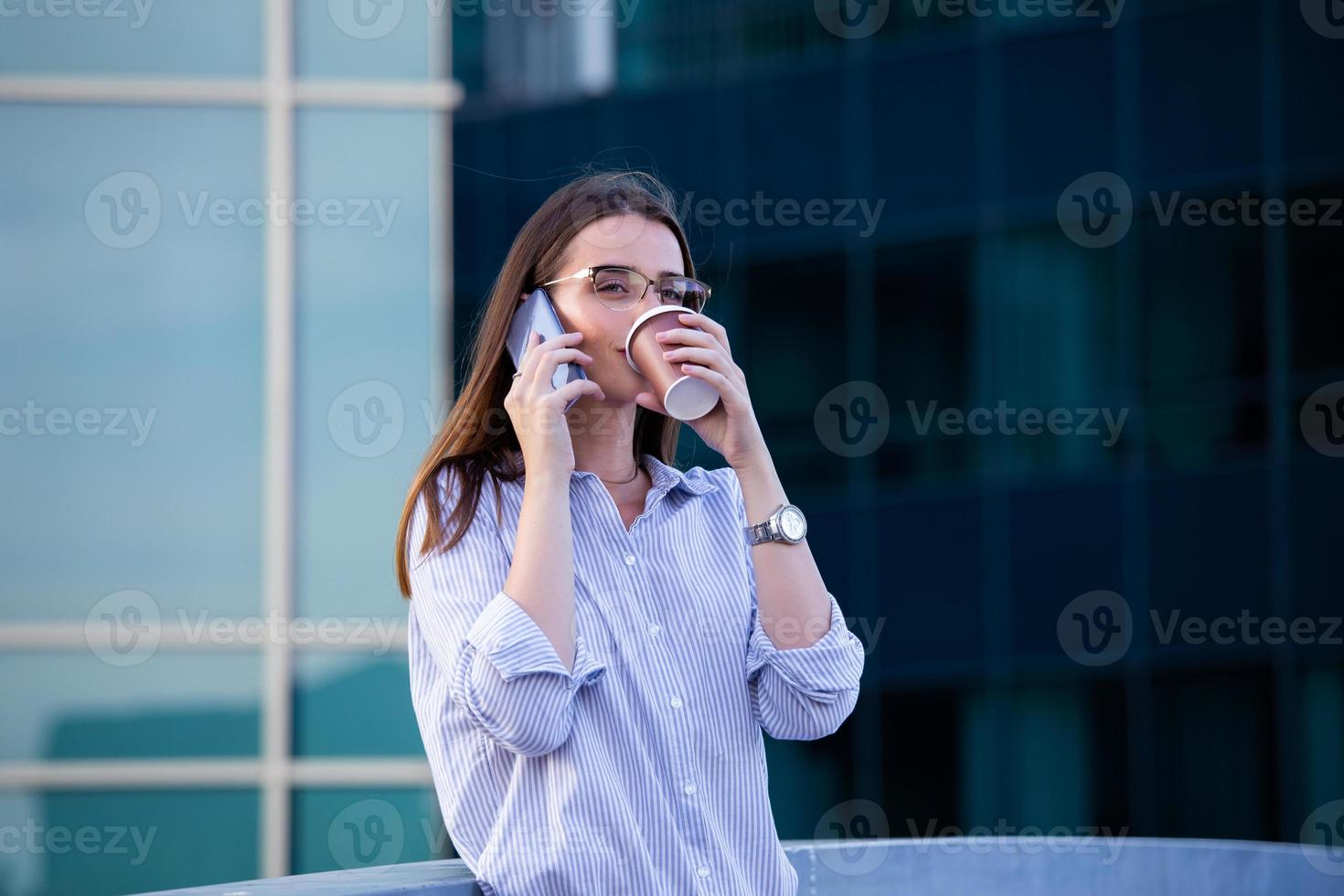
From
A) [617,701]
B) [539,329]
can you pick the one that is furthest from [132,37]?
[617,701]

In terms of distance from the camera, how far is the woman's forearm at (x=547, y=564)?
2225 millimetres

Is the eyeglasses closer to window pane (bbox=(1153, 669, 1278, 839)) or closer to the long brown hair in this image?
the long brown hair

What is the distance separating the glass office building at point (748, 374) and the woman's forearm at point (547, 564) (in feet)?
11.1

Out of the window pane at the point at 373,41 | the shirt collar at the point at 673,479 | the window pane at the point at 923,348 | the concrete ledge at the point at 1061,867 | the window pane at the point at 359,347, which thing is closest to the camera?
the shirt collar at the point at 673,479

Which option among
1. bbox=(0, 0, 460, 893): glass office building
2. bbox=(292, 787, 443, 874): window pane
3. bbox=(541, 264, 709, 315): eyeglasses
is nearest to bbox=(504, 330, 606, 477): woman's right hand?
bbox=(541, 264, 709, 315): eyeglasses

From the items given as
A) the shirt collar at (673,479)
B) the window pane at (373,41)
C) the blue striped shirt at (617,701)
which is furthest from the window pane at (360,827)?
the blue striped shirt at (617,701)

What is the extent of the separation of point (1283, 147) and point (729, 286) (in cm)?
447

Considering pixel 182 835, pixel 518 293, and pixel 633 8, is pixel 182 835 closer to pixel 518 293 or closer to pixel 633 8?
pixel 518 293

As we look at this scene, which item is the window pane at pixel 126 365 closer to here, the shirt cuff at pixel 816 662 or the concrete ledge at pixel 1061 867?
the concrete ledge at pixel 1061 867

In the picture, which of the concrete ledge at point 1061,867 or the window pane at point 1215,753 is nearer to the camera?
the concrete ledge at point 1061,867

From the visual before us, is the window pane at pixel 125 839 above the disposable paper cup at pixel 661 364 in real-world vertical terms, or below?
below

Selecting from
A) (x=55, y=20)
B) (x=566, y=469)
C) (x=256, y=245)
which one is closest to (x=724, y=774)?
(x=566, y=469)

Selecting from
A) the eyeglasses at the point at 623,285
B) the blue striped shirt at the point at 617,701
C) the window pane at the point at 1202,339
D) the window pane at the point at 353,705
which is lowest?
the window pane at the point at 353,705

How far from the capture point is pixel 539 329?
253 centimetres
